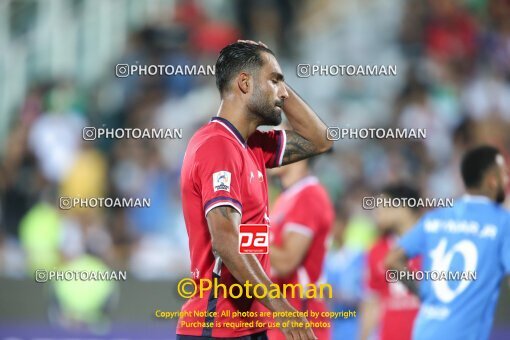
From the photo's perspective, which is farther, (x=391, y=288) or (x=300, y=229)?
(x=391, y=288)

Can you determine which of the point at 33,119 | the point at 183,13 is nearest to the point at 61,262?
the point at 33,119

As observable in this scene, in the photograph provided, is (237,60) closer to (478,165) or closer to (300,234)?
(300,234)

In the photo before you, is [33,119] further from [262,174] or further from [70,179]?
[262,174]

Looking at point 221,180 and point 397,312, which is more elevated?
point 397,312

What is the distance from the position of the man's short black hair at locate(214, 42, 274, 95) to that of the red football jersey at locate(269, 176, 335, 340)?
1636mm

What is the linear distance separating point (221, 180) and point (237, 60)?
656mm

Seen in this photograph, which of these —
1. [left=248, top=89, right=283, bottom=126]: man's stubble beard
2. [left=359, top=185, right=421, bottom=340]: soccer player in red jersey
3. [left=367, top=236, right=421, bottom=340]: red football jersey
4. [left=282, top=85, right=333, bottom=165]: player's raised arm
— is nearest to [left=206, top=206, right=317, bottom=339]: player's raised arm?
[left=248, top=89, right=283, bottom=126]: man's stubble beard

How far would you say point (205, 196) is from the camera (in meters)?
3.86

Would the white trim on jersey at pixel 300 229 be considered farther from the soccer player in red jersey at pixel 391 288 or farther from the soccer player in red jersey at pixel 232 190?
the soccer player in red jersey at pixel 232 190

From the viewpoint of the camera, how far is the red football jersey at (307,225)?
5.70 meters

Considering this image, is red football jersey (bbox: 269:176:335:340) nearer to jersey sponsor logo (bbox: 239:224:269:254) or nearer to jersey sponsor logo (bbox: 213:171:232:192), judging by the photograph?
jersey sponsor logo (bbox: 239:224:269:254)

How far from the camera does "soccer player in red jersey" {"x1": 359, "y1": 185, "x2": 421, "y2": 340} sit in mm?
6855

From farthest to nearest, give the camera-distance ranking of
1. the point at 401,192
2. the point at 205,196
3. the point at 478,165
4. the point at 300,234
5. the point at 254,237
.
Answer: the point at 401,192 < the point at 300,234 < the point at 478,165 < the point at 254,237 < the point at 205,196

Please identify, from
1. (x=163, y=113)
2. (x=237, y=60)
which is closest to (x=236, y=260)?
(x=237, y=60)
